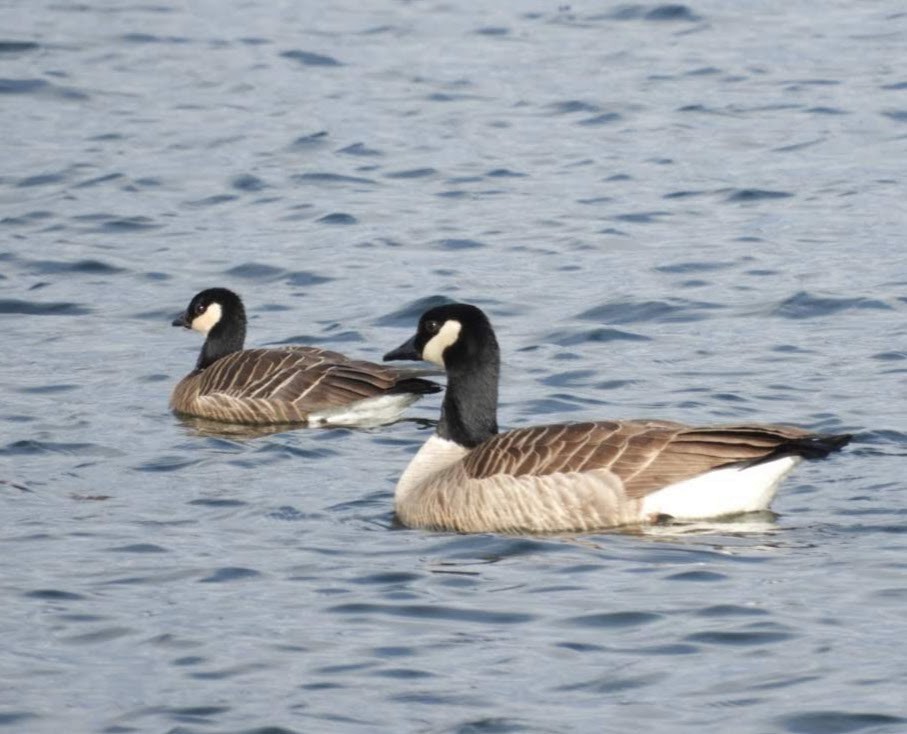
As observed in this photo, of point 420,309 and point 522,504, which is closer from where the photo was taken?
point 522,504

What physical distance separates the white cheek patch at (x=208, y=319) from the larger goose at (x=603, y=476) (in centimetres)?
451

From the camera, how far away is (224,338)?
16.9 meters

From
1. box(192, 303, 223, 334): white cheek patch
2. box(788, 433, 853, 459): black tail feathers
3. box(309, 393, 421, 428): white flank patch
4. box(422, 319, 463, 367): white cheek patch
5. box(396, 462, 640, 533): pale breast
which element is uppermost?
box(422, 319, 463, 367): white cheek patch

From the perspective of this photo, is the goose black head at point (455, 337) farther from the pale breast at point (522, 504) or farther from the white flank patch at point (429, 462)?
the pale breast at point (522, 504)

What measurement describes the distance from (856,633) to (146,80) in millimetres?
19463

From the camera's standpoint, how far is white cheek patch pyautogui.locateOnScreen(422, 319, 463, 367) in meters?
13.0

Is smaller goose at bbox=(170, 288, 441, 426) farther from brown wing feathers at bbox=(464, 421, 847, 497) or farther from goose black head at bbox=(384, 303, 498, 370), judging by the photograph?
brown wing feathers at bbox=(464, 421, 847, 497)

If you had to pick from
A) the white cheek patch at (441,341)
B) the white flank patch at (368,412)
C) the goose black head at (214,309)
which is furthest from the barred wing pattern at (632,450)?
the goose black head at (214,309)

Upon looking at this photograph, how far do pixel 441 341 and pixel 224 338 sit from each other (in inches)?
166

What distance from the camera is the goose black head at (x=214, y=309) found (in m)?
16.7

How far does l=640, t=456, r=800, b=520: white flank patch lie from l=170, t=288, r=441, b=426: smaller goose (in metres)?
3.77

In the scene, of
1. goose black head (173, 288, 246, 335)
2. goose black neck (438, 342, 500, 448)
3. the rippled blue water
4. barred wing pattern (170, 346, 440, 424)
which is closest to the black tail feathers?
the rippled blue water

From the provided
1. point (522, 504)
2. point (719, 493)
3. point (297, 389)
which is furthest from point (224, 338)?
point (719, 493)

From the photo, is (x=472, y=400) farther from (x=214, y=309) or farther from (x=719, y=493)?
(x=214, y=309)
